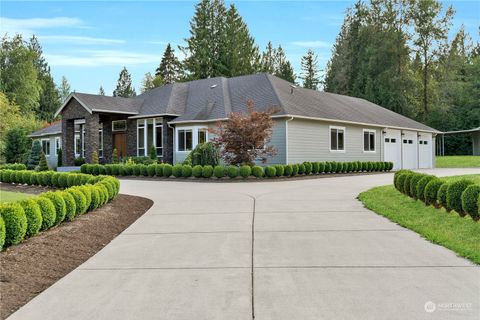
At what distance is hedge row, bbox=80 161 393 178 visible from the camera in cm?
1927

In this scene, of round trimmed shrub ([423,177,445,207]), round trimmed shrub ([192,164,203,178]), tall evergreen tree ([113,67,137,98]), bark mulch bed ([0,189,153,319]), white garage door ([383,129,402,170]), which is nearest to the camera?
bark mulch bed ([0,189,153,319])

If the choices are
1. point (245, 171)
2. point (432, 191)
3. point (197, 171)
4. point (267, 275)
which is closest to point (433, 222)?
point (432, 191)

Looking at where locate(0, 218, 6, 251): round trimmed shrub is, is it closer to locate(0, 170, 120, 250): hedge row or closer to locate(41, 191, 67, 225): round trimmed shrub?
locate(0, 170, 120, 250): hedge row

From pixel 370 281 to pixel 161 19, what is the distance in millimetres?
12751

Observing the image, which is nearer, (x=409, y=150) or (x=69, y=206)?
(x=69, y=206)

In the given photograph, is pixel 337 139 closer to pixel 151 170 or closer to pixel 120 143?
pixel 151 170

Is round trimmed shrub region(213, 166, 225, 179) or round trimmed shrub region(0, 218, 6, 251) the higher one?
round trimmed shrub region(213, 166, 225, 179)

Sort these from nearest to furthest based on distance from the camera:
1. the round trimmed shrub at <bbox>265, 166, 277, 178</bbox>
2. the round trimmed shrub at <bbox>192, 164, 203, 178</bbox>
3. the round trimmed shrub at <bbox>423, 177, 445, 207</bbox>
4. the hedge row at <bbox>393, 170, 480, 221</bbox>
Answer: the hedge row at <bbox>393, 170, 480, 221</bbox>
the round trimmed shrub at <bbox>423, 177, 445, 207</bbox>
the round trimmed shrub at <bbox>265, 166, 277, 178</bbox>
the round trimmed shrub at <bbox>192, 164, 203, 178</bbox>

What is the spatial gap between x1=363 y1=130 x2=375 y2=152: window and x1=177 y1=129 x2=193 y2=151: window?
1065 cm

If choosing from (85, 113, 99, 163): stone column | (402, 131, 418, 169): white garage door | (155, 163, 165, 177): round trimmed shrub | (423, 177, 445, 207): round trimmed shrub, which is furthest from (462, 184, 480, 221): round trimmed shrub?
(402, 131, 418, 169): white garage door

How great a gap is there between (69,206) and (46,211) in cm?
91

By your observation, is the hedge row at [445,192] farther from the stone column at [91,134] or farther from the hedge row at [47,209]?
the stone column at [91,134]

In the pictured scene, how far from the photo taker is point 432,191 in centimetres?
945

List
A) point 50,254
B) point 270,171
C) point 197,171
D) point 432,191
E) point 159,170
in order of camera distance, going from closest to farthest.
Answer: point 50,254
point 432,191
point 270,171
point 197,171
point 159,170
